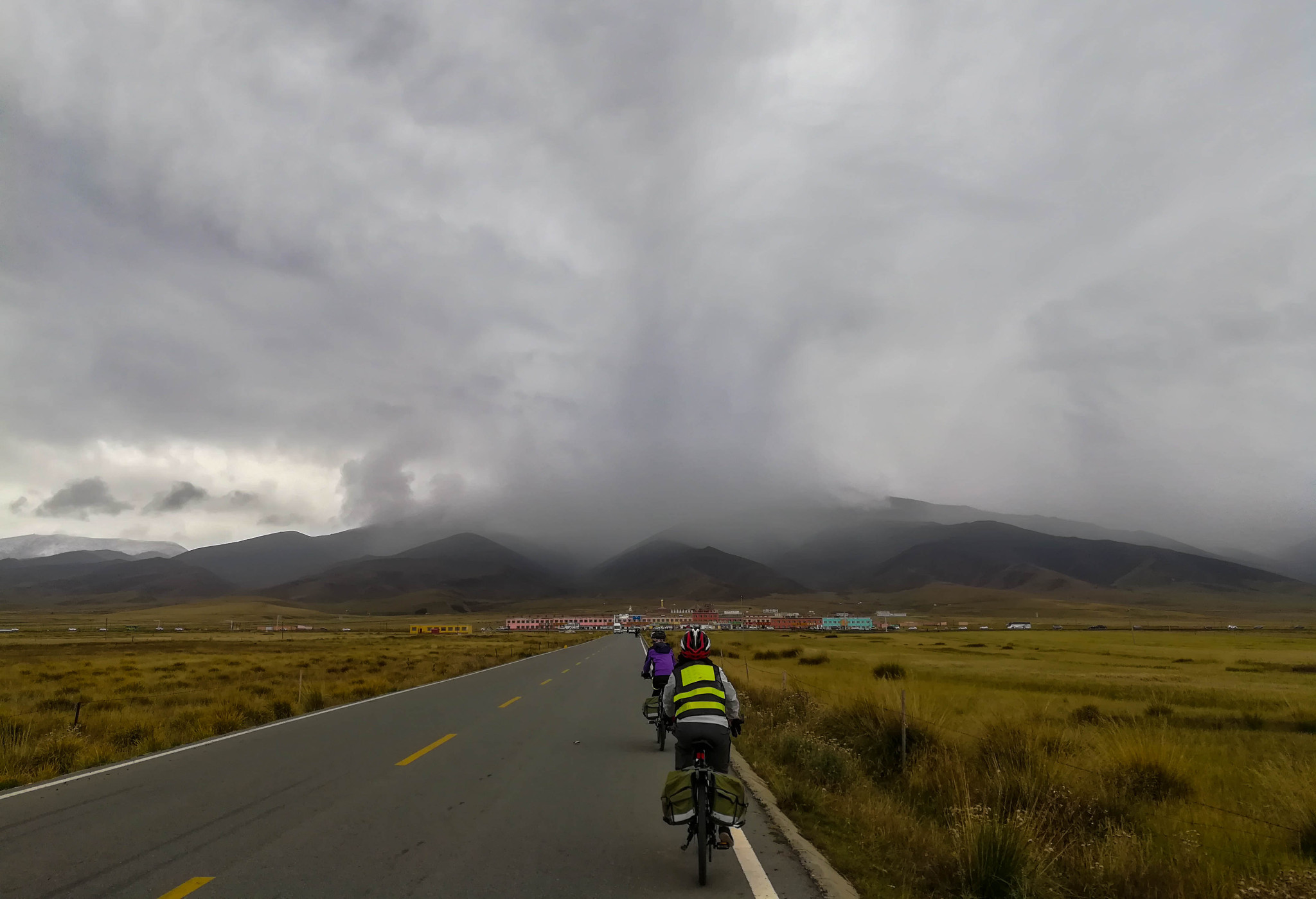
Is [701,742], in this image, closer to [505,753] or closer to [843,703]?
[505,753]

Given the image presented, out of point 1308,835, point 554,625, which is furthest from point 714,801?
point 554,625

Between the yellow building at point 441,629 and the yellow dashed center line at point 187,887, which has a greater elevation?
the yellow dashed center line at point 187,887

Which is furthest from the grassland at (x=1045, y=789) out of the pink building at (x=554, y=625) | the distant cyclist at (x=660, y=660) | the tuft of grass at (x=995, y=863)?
the pink building at (x=554, y=625)

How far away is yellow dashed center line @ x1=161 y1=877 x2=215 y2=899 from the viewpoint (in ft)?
18.8

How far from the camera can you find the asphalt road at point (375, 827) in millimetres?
6090

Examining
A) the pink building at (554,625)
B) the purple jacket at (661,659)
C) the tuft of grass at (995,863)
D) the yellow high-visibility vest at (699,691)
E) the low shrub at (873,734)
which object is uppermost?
the yellow high-visibility vest at (699,691)

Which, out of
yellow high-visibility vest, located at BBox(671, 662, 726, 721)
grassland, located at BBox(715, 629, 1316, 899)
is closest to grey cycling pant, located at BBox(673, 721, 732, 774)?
yellow high-visibility vest, located at BBox(671, 662, 726, 721)

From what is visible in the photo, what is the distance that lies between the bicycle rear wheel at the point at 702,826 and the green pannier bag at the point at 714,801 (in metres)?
0.06

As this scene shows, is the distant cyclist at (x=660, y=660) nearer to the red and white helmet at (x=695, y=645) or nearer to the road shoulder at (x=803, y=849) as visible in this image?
the road shoulder at (x=803, y=849)

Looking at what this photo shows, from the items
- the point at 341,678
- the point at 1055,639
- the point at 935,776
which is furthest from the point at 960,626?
the point at 935,776

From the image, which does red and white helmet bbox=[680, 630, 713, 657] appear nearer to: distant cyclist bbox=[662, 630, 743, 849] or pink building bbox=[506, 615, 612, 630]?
distant cyclist bbox=[662, 630, 743, 849]

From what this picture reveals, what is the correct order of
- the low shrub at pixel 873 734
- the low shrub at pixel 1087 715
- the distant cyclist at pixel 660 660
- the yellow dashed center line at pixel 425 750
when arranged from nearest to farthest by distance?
1. the yellow dashed center line at pixel 425 750
2. the low shrub at pixel 873 734
3. the distant cyclist at pixel 660 660
4. the low shrub at pixel 1087 715

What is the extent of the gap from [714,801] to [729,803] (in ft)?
0.44

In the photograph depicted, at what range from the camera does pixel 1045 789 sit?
874 cm
